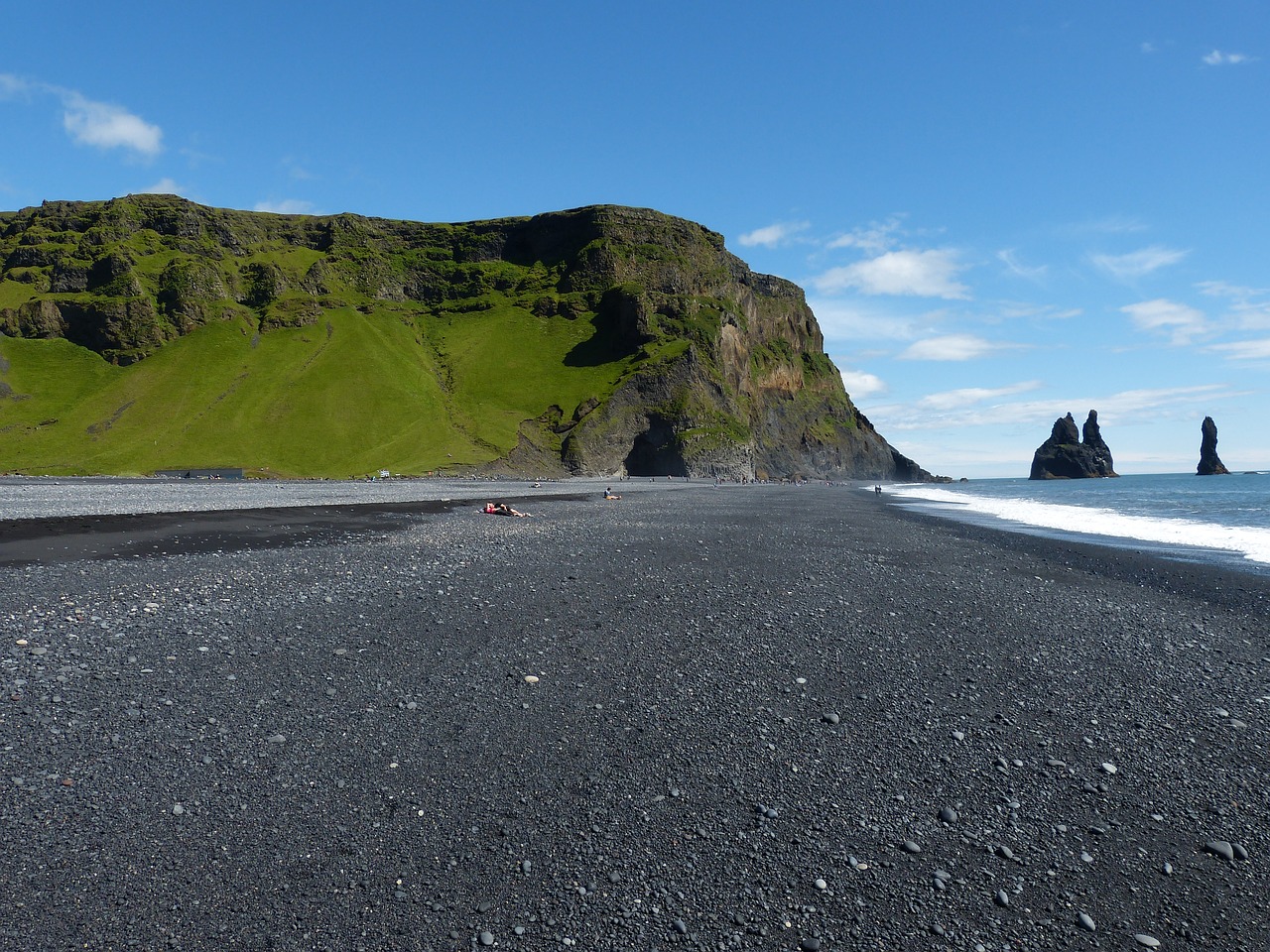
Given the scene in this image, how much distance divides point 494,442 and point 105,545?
108236mm

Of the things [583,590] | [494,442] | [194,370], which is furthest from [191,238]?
[583,590]

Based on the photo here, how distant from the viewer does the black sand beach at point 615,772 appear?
14.7 ft

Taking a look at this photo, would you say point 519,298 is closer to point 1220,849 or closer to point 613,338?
point 613,338

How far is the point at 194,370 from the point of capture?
453 ft

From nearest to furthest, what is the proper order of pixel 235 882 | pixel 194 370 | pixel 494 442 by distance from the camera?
pixel 235 882 → pixel 494 442 → pixel 194 370

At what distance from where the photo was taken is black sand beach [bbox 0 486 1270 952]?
14.7 ft

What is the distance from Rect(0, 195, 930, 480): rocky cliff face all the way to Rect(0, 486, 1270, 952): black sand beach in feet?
364

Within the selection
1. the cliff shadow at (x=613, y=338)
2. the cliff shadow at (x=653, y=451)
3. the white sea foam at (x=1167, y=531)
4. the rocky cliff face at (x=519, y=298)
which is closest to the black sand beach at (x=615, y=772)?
the white sea foam at (x=1167, y=531)

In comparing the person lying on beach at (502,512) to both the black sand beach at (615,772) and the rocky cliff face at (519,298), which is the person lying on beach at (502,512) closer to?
the black sand beach at (615,772)

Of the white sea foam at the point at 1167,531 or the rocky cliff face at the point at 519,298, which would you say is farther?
the rocky cliff face at the point at 519,298

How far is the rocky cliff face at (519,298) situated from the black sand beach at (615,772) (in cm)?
11085

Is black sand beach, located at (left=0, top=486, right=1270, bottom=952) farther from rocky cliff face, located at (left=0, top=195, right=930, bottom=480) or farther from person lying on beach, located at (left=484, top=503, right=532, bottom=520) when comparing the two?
rocky cliff face, located at (left=0, top=195, right=930, bottom=480)

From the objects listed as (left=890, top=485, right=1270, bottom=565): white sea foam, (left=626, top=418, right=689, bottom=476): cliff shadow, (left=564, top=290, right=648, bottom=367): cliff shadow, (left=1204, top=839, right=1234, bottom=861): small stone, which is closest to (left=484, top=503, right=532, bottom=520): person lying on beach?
(left=890, top=485, right=1270, bottom=565): white sea foam

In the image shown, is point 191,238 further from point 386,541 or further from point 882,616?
point 882,616
